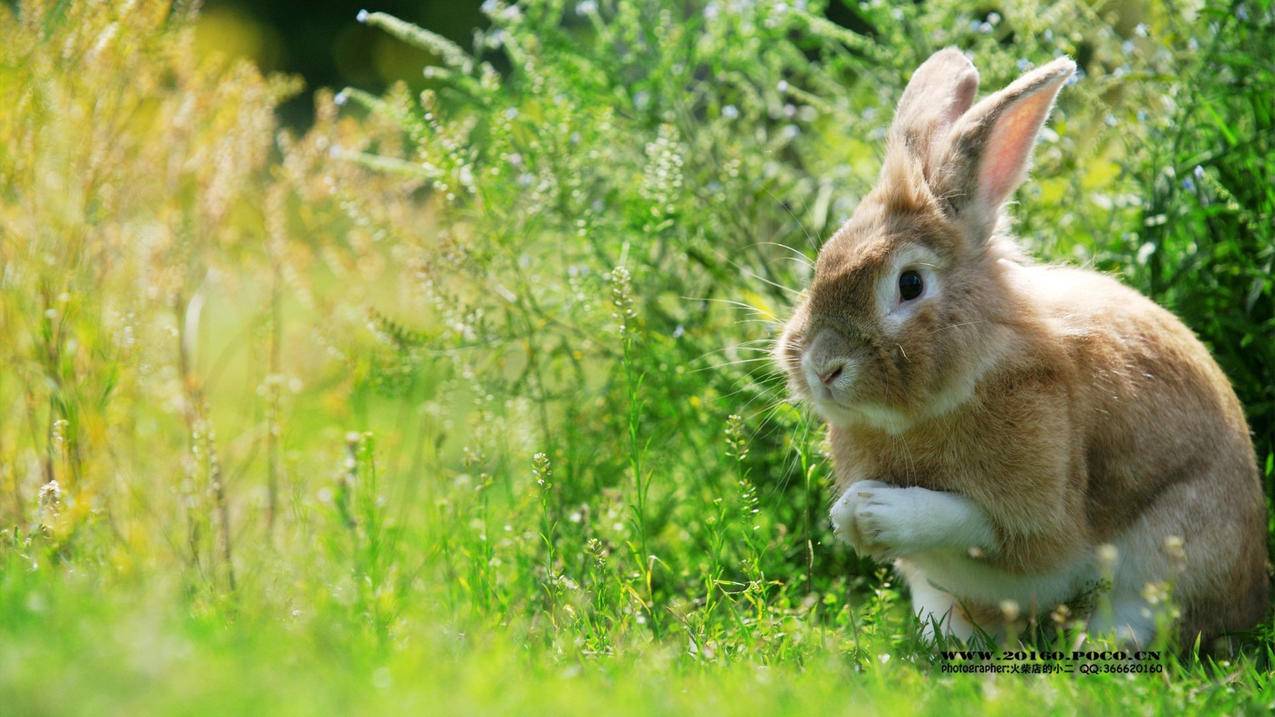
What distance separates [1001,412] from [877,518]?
396 millimetres

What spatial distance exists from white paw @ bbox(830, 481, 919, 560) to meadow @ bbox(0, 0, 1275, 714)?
143mm

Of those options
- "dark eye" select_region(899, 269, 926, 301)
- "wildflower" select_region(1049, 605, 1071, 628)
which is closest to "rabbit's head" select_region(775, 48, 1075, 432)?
"dark eye" select_region(899, 269, 926, 301)

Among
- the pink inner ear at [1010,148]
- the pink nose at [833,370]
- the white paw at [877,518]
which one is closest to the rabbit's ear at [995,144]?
the pink inner ear at [1010,148]

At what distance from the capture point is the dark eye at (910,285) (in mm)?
2898

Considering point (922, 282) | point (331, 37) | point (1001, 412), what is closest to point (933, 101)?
point (922, 282)

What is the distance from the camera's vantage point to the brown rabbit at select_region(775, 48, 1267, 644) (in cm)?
284

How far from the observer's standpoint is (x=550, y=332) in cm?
404

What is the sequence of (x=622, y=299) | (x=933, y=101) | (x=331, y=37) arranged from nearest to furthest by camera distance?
(x=622, y=299), (x=933, y=101), (x=331, y=37)

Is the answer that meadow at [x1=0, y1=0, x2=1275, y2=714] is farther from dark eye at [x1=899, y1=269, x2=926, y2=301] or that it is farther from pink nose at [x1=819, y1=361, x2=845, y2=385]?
dark eye at [x1=899, y1=269, x2=926, y2=301]

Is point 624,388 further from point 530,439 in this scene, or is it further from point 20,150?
point 20,150

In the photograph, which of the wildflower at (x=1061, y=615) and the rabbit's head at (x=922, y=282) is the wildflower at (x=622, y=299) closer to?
the rabbit's head at (x=922, y=282)

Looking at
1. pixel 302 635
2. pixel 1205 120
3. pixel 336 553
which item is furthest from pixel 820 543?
pixel 1205 120

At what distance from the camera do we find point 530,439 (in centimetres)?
402

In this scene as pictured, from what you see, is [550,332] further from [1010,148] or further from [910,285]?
[1010,148]
